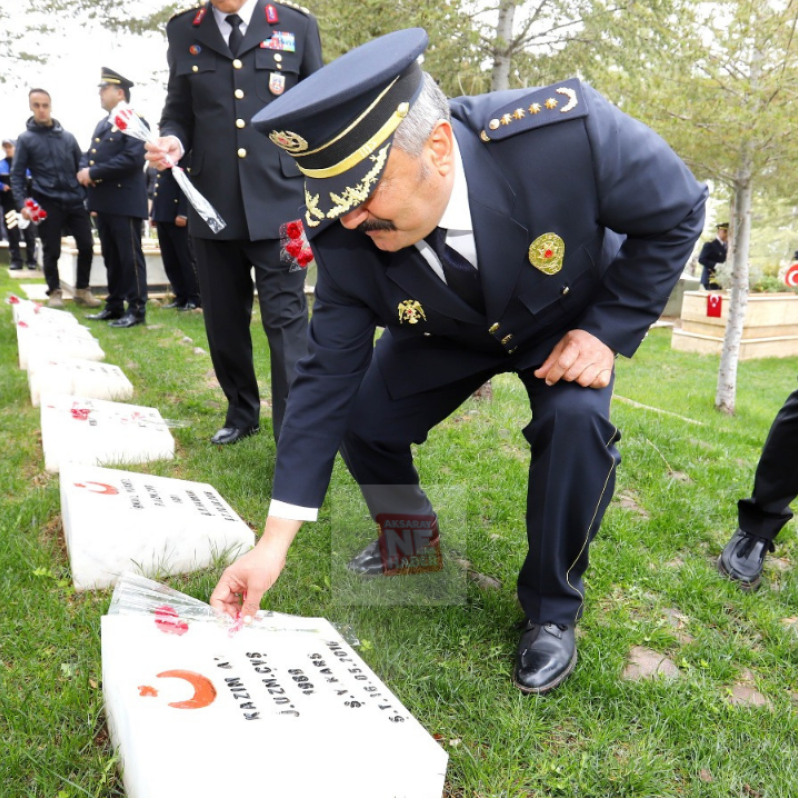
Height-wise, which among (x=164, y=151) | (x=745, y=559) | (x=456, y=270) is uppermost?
(x=164, y=151)

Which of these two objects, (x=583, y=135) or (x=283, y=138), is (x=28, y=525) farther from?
(x=583, y=135)

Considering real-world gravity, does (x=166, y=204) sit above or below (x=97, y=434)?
above

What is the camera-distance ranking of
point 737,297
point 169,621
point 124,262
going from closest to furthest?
point 169,621 < point 737,297 < point 124,262

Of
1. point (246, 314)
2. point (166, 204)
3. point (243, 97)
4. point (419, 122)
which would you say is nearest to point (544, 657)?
point (419, 122)

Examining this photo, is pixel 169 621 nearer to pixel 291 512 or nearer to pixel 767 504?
pixel 291 512

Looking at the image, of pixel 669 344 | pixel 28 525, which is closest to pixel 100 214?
pixel 28 525

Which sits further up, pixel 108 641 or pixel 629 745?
pixel 108 641

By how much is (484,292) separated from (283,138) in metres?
0.59

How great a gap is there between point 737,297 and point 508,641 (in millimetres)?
5438

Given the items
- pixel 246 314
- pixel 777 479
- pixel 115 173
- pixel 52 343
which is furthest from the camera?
pixel 115 173

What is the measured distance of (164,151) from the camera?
312cm

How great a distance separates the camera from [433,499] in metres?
3.07

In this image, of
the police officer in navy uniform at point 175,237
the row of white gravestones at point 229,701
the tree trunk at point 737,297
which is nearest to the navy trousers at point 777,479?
the row of white gravestones at point 229,701

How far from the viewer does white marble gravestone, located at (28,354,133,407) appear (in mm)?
3990
